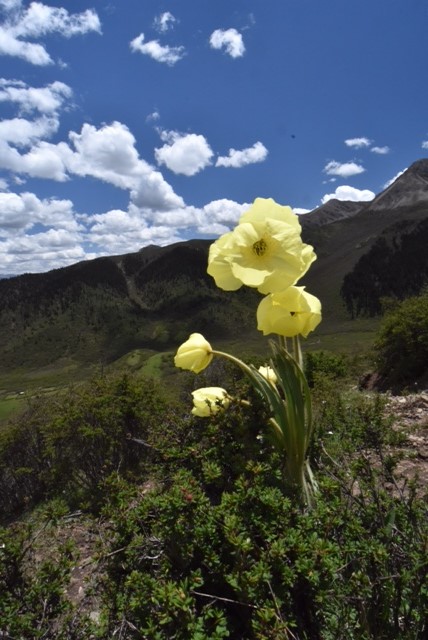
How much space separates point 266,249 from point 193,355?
0.94 meters

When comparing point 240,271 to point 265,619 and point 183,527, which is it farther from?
point 265,619

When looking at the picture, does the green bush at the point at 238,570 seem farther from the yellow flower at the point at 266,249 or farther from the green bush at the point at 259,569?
the yellow flower at the point at 266,249

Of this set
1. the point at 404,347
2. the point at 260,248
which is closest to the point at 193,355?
the point at 260,248

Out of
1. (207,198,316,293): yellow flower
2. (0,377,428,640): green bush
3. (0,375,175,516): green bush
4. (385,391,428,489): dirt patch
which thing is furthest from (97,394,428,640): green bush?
(0,375,175,516): green bush

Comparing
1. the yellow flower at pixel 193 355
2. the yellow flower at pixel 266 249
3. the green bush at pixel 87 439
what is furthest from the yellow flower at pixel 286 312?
the green bush at pixel 87 439

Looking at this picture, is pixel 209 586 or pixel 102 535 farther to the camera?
pixel 102 535

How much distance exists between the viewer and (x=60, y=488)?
1727cm

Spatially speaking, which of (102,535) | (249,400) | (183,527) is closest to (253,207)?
(249,400)

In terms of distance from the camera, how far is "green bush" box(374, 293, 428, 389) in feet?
62.6

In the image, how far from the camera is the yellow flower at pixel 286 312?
2.21m

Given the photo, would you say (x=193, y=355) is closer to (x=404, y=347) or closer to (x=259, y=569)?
(x=259, y=569)

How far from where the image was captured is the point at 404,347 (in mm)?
20734

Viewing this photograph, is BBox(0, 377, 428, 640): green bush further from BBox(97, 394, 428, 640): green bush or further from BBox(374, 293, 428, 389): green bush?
BBox(374, 293, 428, 389): green bush

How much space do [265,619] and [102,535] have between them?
1254 millimetres
